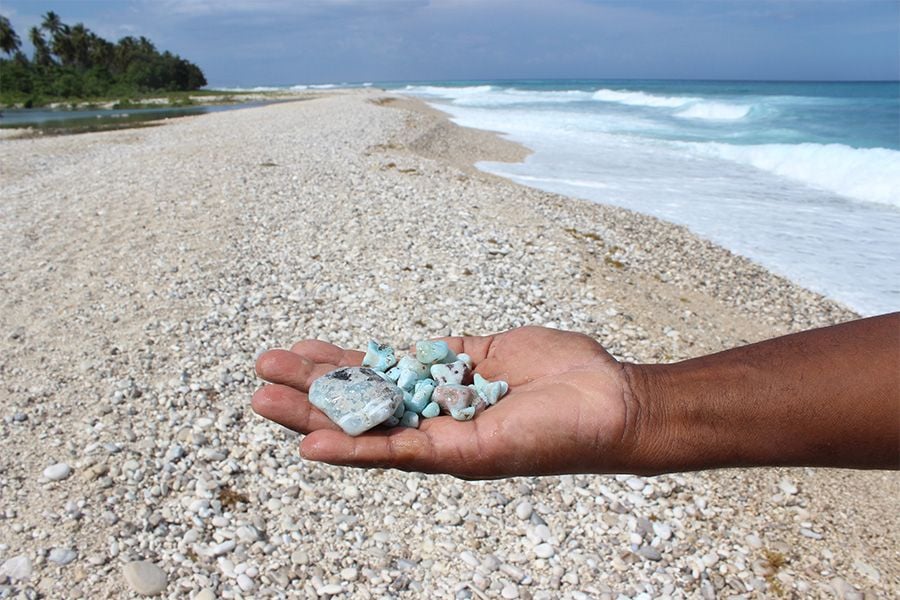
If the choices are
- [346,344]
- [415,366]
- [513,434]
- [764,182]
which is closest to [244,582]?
[415,366]

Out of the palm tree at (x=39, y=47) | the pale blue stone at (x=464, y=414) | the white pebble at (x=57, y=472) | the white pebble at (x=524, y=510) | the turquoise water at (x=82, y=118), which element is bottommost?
the white pebble at (x=524, y=510)

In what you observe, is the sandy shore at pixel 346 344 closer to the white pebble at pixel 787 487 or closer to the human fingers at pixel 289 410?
the white pebble at pixel 787 487

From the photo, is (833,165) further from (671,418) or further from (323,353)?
(323,353)

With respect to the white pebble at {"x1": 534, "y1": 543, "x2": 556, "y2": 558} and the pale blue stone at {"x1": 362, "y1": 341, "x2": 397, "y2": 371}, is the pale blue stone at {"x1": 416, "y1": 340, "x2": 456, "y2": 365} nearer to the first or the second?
the pale blue stone at {"x1": 362, "y1": 341, "x2": 397, "y2": 371}

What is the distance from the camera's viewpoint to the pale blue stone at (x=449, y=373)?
10.5ft

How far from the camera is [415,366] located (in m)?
3.27

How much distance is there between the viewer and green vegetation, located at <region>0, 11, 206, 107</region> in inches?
2539

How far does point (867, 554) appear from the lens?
402 centimetres

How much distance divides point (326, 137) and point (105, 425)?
15.5 m

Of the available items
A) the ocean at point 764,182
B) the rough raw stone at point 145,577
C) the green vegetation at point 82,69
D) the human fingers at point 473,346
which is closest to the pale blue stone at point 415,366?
the human fingers at point 473,346

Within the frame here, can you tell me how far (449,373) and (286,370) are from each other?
0.80 meters

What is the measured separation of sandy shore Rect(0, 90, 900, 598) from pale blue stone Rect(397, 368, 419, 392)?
1.44m

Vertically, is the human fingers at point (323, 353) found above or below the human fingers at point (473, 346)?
above

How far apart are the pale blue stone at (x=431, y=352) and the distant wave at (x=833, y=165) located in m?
14.4
